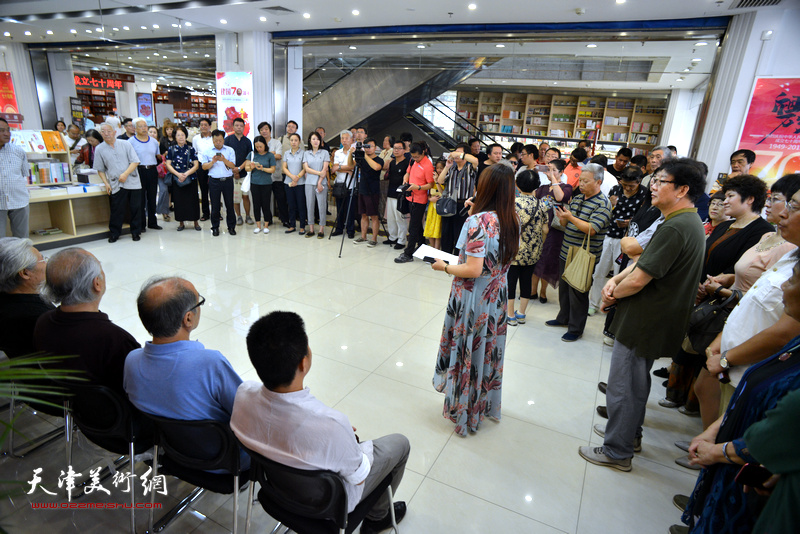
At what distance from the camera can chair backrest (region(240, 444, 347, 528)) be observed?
1.30 meters

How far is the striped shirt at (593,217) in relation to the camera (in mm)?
3445

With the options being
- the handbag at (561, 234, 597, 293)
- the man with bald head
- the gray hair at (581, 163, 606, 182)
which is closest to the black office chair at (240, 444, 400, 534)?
the man with bald head

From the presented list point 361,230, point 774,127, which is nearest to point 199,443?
point 361,230

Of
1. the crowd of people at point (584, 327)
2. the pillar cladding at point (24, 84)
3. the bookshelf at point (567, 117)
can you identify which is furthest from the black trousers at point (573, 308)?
the pillar cladding at point (24, 84)

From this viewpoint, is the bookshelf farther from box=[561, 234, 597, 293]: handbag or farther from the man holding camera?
box=[561, 234, 597, 293]: handbag

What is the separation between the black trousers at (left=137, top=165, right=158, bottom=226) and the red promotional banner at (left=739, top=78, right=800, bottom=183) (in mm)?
8024

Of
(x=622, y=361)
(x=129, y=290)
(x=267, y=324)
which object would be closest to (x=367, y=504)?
(x=267, y=324)

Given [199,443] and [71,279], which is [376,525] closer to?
[199,443]

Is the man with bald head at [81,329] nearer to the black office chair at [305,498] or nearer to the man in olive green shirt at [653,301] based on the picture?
the black office chair at [305,498]

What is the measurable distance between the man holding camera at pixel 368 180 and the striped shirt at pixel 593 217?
3.26 m

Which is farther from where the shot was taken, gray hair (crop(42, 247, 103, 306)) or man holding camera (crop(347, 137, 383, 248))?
man holding camera (crop(347, 137, 383, 248))

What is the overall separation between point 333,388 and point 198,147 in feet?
17.6

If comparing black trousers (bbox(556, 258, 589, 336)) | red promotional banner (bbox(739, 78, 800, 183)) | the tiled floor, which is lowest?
the tiled floor

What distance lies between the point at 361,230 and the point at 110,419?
526cm
